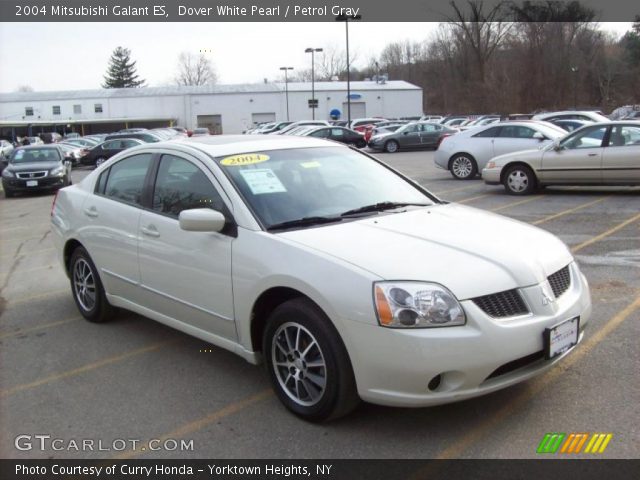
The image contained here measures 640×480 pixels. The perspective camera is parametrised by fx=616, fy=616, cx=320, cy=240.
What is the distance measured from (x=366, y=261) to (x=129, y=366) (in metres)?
2.18

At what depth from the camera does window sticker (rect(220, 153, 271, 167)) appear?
4234 mm

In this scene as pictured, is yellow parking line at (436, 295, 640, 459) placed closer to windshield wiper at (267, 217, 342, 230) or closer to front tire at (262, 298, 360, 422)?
front tire at (262, 298, 360, 422)

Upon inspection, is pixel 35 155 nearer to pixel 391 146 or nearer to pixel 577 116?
pixel 577 116

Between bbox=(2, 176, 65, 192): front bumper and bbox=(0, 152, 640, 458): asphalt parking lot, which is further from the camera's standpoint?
bbox=(2, 176, 65, 192): front bumper

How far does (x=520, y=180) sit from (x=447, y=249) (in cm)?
1014

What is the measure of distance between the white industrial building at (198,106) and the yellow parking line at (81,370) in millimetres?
73036

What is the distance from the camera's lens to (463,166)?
1656cm

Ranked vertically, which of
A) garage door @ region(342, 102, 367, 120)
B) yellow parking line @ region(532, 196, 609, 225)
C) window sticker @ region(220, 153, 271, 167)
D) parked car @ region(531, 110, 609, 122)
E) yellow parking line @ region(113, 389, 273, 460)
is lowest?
yellow parking line @ region(113, 389, 273, 460)

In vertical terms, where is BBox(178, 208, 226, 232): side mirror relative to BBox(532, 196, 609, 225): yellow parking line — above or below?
above

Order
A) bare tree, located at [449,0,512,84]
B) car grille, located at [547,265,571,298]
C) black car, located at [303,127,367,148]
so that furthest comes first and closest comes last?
bare tree, located at [449,0,512,84] < black car, located at [303,127,367,148] < car grille, located at [547,265,571,298]

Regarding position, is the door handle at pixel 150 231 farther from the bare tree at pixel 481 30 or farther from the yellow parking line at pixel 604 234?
the bare tree at pixel 481 30

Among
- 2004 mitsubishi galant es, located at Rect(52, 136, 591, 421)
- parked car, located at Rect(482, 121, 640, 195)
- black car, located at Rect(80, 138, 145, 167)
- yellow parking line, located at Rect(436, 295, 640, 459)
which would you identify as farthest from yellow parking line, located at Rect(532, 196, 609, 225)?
black car, located at Rect(80, 138, 145, 167)

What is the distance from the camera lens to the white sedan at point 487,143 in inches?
613

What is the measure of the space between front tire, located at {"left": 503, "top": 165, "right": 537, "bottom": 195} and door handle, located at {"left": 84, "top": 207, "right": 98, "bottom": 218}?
9.80m
